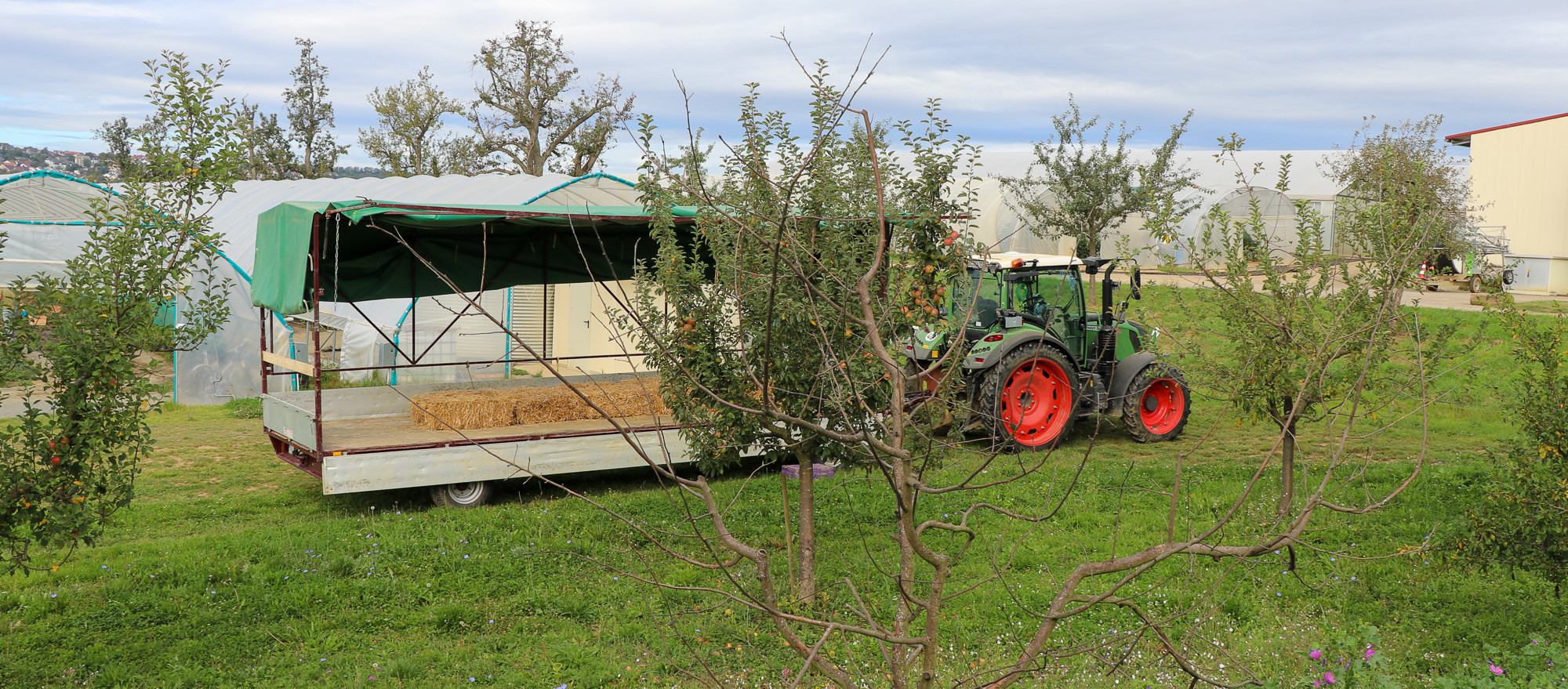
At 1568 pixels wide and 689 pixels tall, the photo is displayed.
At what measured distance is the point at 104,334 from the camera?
4.42m

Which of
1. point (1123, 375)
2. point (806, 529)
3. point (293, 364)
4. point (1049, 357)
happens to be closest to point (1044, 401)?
point (1049, 357)

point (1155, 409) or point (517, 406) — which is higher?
point (517, 406)

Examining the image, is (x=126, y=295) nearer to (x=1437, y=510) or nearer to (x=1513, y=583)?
(x=1513, y=583)

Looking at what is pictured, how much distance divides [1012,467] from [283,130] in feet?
105

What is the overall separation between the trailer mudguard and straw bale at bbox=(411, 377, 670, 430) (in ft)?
15.8

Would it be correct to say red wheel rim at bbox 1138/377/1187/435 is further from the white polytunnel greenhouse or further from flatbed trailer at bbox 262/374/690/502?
the white polytunnel greenhouse

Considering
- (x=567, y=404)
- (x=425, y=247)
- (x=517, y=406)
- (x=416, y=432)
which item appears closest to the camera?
(x=416, y=432)

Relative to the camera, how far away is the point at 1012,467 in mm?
9375

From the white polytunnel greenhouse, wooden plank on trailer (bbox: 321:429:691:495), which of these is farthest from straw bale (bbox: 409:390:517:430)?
the white polytunnel greenhouse

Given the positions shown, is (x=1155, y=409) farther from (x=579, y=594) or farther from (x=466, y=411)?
(x=579, y=594)

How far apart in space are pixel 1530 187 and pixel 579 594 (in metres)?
29.4

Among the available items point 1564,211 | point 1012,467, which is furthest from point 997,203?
point 1012,467

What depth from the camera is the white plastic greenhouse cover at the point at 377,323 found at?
14211 millimetres

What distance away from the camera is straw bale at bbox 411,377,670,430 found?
8.85m
